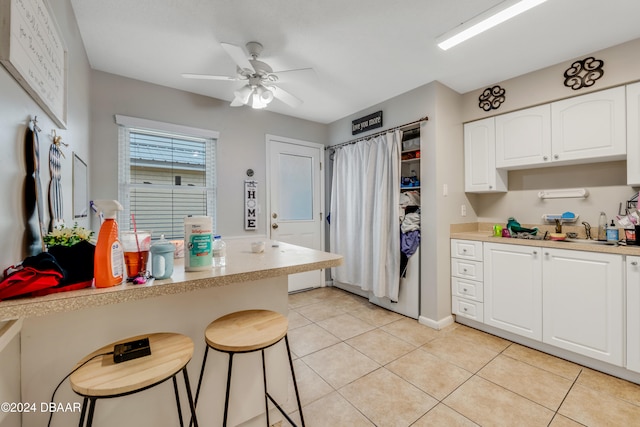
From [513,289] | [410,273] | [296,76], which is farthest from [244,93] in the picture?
[513,289]

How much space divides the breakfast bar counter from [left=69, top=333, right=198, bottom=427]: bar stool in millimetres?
184

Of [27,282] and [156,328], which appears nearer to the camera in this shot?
[27,282]

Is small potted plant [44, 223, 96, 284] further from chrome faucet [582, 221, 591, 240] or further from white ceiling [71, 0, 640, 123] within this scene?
chrome faucet [582, 221, 591, 240]

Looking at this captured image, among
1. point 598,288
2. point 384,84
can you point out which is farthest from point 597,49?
point 598,288

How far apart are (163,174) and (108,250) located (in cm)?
240

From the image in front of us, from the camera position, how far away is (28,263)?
32.7 inches

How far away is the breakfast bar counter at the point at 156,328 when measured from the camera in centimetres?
89

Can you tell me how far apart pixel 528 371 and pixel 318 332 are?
173 cm

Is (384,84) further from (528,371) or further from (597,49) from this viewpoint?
(528,371)

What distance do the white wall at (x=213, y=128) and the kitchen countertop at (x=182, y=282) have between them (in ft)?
6.06

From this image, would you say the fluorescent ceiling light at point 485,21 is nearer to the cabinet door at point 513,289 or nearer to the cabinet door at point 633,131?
the cabinet door at point 633,131

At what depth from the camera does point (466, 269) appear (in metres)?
2.76

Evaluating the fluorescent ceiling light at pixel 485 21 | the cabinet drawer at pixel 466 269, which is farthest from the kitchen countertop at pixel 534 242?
the fluorescent ceiling light at pixel 485 21

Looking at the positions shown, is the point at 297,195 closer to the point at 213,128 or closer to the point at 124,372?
the point at 213,128
